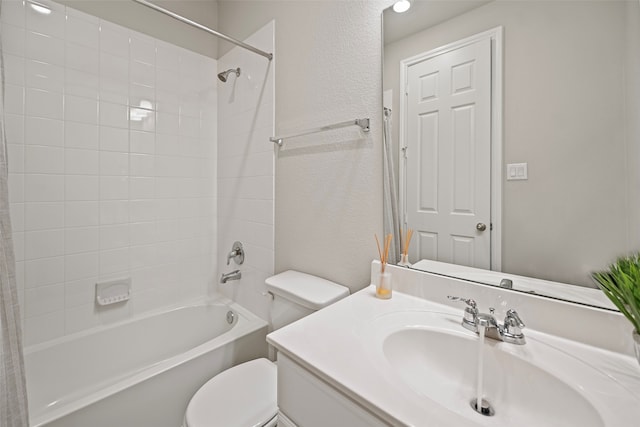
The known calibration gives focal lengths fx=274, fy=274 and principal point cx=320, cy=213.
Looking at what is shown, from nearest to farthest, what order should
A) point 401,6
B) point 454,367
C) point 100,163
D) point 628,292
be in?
point 628,292
point 454,367
point 401,6
point 100,163

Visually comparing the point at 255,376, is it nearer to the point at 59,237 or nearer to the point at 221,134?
Result: the point at 59,237

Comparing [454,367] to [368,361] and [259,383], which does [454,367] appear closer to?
[368,361]

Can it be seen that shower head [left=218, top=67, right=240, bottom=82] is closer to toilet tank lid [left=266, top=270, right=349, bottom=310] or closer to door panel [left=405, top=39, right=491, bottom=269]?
door panel [left=405, top=39, right=491, bottom=269]

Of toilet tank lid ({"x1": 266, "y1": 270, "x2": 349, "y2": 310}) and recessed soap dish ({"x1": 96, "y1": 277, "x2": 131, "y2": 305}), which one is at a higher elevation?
toilet tank lid ({"x1": 266, "y1": 270, "x2": 349, "y2": 310})

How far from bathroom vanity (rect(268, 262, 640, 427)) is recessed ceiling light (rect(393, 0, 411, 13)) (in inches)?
38.7

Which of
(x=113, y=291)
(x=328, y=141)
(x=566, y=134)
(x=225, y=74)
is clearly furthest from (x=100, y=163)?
(x=566, y=134)

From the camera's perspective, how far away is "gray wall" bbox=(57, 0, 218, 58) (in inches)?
60.0

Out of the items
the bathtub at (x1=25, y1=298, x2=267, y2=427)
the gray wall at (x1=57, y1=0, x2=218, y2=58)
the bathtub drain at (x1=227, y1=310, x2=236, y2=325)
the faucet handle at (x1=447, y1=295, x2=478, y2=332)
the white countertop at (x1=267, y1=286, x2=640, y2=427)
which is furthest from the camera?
the bathtub drain at (x1=227, y1=310, x2=236, y2=325)

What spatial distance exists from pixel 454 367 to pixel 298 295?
62 cm

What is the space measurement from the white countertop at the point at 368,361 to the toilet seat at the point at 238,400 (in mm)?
496

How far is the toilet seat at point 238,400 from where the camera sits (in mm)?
943

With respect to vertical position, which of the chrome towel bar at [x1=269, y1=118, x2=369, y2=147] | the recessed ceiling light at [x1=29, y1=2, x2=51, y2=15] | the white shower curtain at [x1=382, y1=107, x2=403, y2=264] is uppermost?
the recessed ceiling light at [x1=29, y1=2, x2=51, y2=15]

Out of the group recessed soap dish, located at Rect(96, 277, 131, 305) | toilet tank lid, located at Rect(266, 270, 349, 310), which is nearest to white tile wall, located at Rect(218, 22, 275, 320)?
toilet tank lid, located at Rect(266, 270, 349, 310)

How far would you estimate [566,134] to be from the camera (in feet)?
2.26
